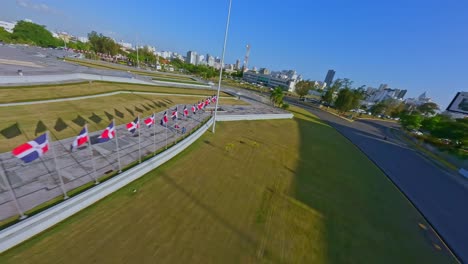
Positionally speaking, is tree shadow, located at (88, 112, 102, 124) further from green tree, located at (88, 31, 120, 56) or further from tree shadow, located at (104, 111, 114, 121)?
green tree, located at (88, 31, 120, 56)

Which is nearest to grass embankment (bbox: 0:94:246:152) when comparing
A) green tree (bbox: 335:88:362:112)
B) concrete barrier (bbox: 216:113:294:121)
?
concrete barrier (bbox: 216:113:294:121)

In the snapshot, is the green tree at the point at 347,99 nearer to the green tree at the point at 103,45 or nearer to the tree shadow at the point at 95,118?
the tree shadow at the point at 95,118

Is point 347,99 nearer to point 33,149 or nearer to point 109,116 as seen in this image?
point 109,116

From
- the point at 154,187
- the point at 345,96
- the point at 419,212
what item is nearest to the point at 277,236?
the point at 154,187

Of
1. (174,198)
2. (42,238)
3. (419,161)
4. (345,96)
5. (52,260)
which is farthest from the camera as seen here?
(345,96)

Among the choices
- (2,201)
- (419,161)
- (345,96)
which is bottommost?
(419,161)

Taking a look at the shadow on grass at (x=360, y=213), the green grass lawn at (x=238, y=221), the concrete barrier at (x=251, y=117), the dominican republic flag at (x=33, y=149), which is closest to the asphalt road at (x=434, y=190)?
the shadow on grass at (x=360, y=213)

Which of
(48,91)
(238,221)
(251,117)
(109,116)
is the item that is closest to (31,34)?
(48,91)

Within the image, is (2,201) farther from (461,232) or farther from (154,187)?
(461,232)
